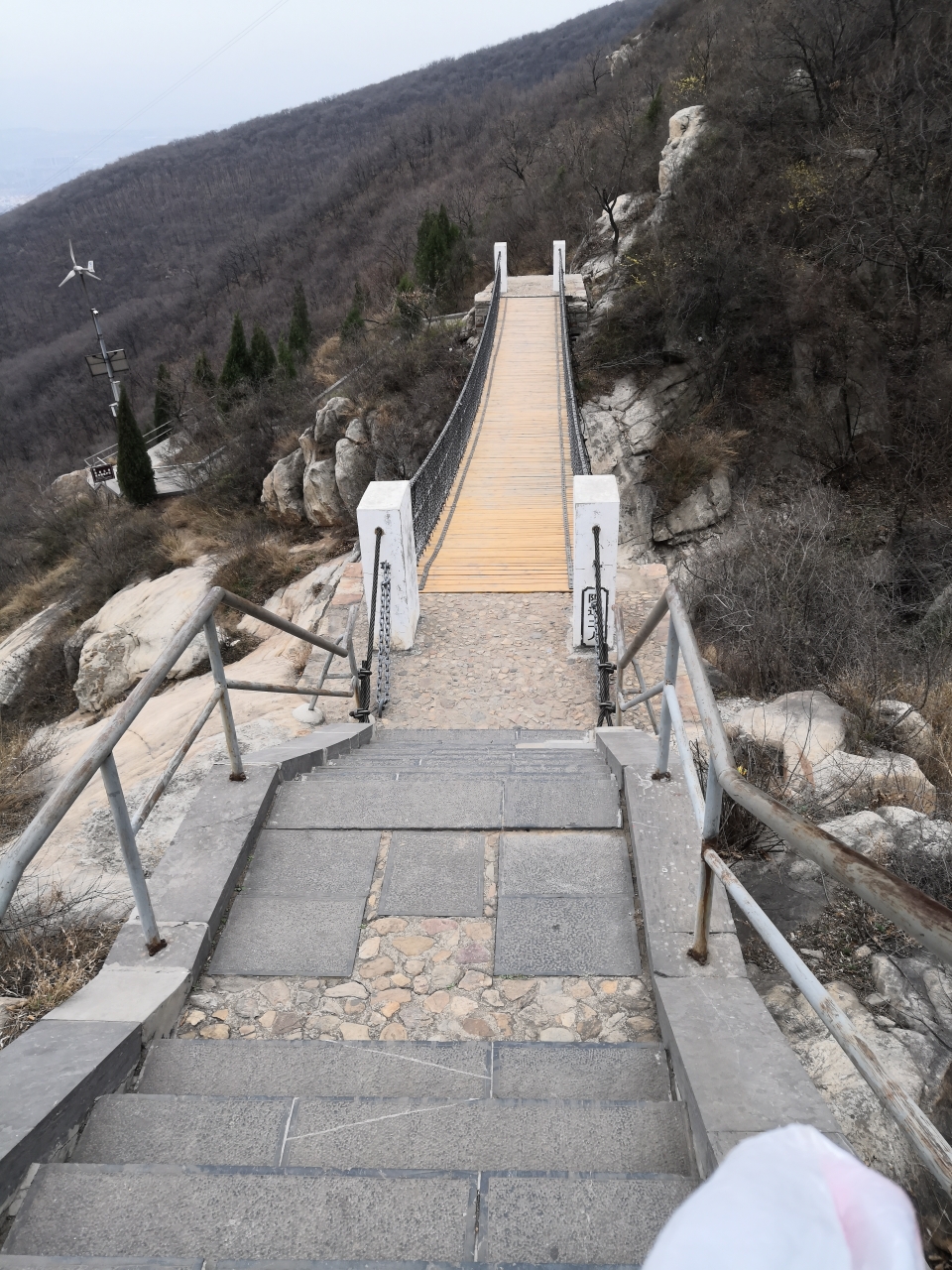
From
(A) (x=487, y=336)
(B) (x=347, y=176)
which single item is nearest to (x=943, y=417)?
(A) (x=487, y=336)

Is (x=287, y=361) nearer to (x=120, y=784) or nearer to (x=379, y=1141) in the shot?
(x=120, y=784)

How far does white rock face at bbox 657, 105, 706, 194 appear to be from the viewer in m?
19.5

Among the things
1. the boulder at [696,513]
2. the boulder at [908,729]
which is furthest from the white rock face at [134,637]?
the boulder at [908,729]

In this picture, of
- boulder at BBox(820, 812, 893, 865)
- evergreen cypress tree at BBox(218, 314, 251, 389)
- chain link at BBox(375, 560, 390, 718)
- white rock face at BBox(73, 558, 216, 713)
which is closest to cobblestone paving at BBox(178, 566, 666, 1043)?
boulder at BBox(820, 812, 893, 865)

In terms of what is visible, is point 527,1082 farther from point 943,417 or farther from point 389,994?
point 943,417

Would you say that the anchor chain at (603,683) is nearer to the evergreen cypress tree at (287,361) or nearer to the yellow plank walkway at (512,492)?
the yellow plank walkway at (512,492)

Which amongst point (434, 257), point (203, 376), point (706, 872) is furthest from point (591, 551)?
point (203, 376)

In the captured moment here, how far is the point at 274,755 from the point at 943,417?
→ 14998mm

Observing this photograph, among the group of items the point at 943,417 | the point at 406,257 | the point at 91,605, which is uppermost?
the point at 406,257

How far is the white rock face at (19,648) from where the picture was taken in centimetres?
1463

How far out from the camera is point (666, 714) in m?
3.24

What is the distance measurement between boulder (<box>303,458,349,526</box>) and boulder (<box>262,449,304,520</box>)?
80cm

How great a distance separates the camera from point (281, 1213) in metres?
1.72

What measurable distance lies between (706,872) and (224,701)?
2.13 metres
